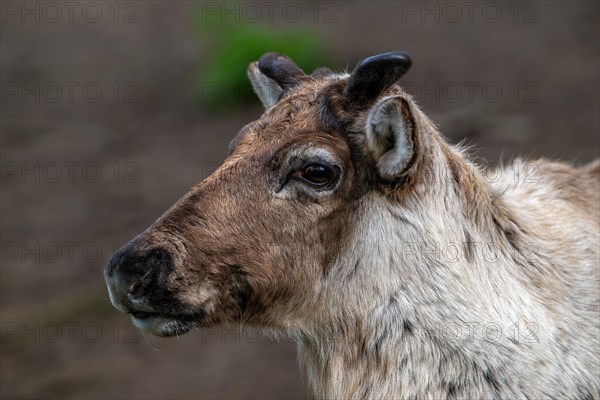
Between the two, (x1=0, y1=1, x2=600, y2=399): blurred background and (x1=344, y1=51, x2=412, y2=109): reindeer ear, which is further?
(x1=0, y1=1, x2=600, y2=399): blurred background

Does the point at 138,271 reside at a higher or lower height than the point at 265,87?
lower

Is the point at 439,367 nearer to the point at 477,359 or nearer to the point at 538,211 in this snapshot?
the point at 477,359

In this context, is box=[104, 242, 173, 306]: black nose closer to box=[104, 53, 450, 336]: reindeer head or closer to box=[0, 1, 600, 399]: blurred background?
box=[104, 53, 450, 336]: reindeer head

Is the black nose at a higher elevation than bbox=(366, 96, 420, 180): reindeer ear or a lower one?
lower

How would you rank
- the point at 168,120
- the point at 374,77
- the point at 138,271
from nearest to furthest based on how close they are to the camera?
the point at 138,271, the point at 374,77, the point at 168,120

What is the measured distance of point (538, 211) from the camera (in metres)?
6.46

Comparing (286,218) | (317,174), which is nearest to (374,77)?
(317,174)

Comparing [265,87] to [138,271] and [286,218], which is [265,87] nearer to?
[286,218]

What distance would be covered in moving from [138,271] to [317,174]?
1.20m

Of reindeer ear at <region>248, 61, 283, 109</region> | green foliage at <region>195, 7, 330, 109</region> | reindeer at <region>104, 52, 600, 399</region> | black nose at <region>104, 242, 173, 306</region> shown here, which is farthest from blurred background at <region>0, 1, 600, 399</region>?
black nose at <region>104, 242, 173, 306</region>

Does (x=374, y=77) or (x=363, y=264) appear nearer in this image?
(x=374, y=77)

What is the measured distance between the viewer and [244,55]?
16.2 meters

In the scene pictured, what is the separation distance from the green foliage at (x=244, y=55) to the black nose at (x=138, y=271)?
1071 centimetres

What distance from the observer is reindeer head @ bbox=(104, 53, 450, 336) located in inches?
214
